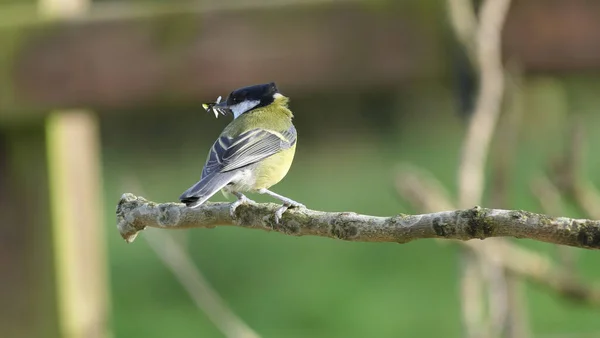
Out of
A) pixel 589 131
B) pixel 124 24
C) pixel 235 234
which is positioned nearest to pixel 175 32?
pixel 124 24

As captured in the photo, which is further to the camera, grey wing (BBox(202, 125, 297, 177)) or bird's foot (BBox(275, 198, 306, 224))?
grey wing (BBox(202, 125, 297, 177))

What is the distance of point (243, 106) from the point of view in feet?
4.44

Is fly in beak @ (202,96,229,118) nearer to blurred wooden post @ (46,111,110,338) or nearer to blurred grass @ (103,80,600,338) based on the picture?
blurred wooden post @ (46,111,110,338)

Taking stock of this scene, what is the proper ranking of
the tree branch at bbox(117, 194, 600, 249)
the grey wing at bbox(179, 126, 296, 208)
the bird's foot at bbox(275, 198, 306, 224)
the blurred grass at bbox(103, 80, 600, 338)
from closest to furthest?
the tree branch at bbox(117, 194, 600, 249) → the bird's foot at bbox(275, 198, 306, 224) → the grey wing at bbox(179, 126, 296, 208) → the blurred grass at bbox(103, 80, 600, 338)

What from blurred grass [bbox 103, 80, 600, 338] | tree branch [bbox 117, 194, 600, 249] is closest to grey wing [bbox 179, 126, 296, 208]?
tree branch [bbox 117, 194, 600, 249]

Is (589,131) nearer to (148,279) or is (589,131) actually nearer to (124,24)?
(148,279)

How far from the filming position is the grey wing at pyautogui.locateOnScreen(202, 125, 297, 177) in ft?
4.21

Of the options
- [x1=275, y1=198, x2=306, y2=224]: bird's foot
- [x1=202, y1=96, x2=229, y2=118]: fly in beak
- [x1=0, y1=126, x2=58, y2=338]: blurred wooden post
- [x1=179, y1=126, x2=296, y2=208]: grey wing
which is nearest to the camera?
[x1=275, y1=198, x2=306, y2=224]: bird's foot

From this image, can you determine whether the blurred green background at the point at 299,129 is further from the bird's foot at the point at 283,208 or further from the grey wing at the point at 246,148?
the bird's foot at the point at 283,208

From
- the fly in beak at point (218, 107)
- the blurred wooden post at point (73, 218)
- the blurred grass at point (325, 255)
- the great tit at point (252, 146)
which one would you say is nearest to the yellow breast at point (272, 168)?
the great tit at point (252, 146)

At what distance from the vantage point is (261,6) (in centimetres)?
138

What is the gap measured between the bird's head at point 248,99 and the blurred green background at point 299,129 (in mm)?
32

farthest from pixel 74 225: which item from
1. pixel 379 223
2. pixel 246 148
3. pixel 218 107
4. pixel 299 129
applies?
pixel 379 223

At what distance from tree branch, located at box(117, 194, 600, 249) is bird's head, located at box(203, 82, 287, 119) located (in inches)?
9.3
